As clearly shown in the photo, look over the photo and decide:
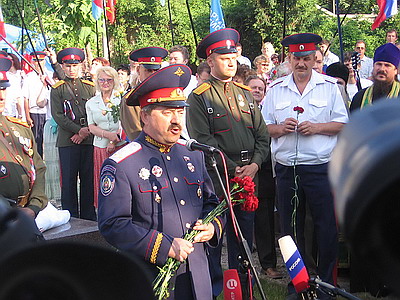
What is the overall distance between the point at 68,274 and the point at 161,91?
111 inches

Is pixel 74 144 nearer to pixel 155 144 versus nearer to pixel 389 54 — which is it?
pixel 389 54

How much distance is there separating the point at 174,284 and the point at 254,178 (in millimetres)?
2317

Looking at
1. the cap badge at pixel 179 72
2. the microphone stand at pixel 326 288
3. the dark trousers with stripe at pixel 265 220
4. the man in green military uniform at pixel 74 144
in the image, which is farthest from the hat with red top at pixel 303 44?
the microphone stand at pixel 326 288

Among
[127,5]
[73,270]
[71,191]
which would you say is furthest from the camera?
[127,5]

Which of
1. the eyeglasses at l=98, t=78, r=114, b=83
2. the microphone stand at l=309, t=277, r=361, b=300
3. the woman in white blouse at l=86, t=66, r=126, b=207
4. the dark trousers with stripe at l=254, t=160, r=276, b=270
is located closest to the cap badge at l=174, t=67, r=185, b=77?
the microphone stand at l=309, t=277, r=361, b=300

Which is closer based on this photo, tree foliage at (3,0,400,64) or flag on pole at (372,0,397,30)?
flag on pole at (372,0,397,30)

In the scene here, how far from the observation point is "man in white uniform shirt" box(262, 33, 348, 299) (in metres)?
5.21

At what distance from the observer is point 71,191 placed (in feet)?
25.4

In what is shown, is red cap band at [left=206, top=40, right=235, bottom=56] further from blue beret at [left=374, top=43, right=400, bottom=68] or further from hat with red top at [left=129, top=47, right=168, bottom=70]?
blue beret at [left=374, top=43, right=400, bottom=68]

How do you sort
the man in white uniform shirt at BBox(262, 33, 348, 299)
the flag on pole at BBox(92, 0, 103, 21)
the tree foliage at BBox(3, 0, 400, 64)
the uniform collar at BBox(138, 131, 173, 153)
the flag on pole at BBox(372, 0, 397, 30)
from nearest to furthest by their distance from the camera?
the uniform collar at BBox(138, 131, 173, 153) < the man in white uniform shirt at BBox(262, 33, 348, 299) < the flag on pole at BBox(372, 0, 397, 30) < the flag on pole at BBox(92, 0, 103, 21) < the tree foliage at BBox(3, 0, 400, 64)

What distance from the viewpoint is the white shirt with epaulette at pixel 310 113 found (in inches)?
206

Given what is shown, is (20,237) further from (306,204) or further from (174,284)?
(306,204)

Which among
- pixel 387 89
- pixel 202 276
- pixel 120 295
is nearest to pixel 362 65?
pixel 387 89

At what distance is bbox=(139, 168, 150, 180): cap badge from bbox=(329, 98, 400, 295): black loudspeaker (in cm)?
276
